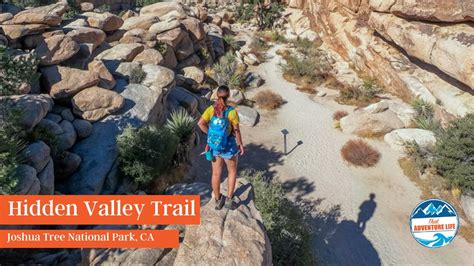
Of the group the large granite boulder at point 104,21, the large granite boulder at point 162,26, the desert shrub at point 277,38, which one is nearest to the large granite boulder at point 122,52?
the large granite boulder at point 104,21

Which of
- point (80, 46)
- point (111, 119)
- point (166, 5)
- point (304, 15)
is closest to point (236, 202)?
point (111, 119)

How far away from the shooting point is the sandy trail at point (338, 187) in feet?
33.1

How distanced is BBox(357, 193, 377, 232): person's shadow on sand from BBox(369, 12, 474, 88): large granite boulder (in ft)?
27.3

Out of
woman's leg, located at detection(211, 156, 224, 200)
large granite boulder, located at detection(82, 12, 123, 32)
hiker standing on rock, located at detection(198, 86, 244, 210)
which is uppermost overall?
hiker standing on rock, located at detection(198, 86, 244, 210)

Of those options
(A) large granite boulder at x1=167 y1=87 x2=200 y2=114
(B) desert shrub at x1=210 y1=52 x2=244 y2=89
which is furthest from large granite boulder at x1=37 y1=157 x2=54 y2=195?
(B) desert shrub at x1=210 y1=52 x2=244 y2=89

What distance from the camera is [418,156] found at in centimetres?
1381

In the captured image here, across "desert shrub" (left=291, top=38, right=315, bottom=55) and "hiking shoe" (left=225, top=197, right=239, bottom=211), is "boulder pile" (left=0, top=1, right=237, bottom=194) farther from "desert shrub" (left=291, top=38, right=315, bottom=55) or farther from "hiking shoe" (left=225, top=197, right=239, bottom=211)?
"desert shrub" (left=291, top=38, right=315, bottom=55)

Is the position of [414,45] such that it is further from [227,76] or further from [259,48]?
[259,48]

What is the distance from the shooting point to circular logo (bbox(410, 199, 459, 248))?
5.74 m

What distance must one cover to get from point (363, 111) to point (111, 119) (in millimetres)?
14370

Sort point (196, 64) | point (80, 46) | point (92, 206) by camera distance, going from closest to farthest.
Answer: point (92, 206)
point (80, 46)
point (196, 64)

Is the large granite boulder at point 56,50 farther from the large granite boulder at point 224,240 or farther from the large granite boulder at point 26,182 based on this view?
the large granite boulder at point 224,240

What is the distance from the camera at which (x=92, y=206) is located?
22.9 feet

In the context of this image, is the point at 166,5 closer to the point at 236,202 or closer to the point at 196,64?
the point at 196,64
